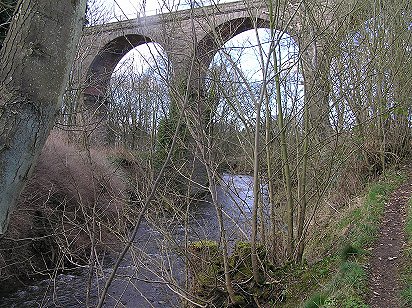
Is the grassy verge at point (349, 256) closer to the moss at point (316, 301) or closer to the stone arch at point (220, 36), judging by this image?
the moss at point (316, 301)

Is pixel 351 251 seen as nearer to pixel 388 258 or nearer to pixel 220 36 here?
pixel 388 258

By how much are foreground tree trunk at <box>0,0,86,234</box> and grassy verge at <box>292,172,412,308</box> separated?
3.57m

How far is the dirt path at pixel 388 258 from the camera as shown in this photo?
4031 mm

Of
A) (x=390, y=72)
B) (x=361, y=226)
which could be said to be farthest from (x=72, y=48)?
(x=390, y=72)

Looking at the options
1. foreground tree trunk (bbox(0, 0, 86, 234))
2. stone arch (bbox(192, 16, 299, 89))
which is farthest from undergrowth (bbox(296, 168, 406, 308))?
foreground tree trunk (bbox(0, 0, 86, 234))

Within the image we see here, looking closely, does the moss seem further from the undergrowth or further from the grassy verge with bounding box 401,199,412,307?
the grassy verge with bounding box 401,199,412,307

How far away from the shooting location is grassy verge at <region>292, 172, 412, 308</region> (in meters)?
4.06

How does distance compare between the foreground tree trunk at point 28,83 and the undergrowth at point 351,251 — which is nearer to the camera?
the foreground tree trunk at point 28,83

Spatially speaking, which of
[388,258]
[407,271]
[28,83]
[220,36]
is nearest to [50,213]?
[220,36]

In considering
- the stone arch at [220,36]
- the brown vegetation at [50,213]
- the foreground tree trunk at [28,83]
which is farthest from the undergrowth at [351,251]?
the foreground tree trunk at [28,83]

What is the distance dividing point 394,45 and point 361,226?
4.77 meters

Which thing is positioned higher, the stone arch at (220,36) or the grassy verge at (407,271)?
the stone arch at (220,36)

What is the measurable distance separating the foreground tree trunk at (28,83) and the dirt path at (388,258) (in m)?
3.77

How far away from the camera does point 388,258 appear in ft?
16.5
